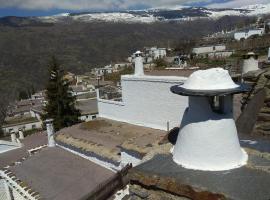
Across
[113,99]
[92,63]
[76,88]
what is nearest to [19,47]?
[92,63]

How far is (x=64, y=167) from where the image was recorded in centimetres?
1042

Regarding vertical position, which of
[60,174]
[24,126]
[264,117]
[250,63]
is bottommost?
[24,126]

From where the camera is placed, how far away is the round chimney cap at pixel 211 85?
2.85 metres

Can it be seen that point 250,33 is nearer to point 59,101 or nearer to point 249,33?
point 249,33

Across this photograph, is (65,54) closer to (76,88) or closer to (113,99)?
(76,88)

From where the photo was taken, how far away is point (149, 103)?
1320 cm

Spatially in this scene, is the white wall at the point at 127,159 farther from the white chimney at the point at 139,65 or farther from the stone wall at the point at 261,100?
the white chimney at the point at 139,65

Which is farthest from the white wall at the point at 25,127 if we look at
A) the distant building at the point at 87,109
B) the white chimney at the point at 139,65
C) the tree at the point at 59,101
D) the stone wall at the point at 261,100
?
the stone wall at the point at 261,100

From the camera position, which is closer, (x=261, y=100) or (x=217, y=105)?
(x=217, y=105)

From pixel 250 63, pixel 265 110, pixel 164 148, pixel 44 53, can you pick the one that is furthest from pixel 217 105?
pixel 44 53

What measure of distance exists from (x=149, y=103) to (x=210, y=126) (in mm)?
10313

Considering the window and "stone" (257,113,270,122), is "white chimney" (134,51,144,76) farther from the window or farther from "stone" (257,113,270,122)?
the window

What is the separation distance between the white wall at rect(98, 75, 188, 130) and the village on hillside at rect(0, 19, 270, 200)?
4cm

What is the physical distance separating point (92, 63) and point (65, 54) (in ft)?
56.4
